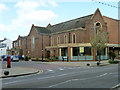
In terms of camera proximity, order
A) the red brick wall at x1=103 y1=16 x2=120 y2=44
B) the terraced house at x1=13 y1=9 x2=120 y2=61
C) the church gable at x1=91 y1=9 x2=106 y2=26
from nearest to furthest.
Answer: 1. the terraced house at x1=13 y1=9 x2=120 y2=61
2. the church gable at x1=91 y1=9 x2=106 y2=26
3. the red brick wall at x1=103 y1=16 x2=120 y2=44

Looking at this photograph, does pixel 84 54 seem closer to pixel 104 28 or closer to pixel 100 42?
pixel 100 42

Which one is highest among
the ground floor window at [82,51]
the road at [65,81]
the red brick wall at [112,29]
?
the red brick wall at [112,29]

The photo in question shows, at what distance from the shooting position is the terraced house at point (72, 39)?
1704 inches

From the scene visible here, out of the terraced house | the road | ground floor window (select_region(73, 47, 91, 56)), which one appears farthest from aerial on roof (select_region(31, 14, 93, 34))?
the road

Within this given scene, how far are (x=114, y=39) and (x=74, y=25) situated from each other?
53.7 feet

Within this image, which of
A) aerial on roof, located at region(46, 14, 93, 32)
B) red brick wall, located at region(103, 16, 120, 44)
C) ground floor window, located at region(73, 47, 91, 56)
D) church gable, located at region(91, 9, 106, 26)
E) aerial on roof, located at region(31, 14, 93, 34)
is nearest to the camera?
ground floor window, located at region(73, 47, 91, 56)

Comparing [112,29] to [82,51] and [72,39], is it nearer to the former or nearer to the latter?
[72,39]

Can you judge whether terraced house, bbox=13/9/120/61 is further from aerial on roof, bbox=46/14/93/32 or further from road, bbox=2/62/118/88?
road, bbox=2/62/118/88

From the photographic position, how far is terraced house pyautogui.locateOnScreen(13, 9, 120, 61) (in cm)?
4328

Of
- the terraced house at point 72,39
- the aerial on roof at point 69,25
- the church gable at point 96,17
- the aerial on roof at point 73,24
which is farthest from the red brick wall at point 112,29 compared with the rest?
the aerial on roof at point 69,25

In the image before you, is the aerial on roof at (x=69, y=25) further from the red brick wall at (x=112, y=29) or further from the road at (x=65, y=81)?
the road at (x=65, y=81)

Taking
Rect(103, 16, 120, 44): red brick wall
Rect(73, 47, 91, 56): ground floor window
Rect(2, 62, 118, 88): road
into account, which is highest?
Rect(103, 16, 120, 44): red brick wall

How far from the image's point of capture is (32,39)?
63.5 metres

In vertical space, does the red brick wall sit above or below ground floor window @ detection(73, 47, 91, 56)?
above
